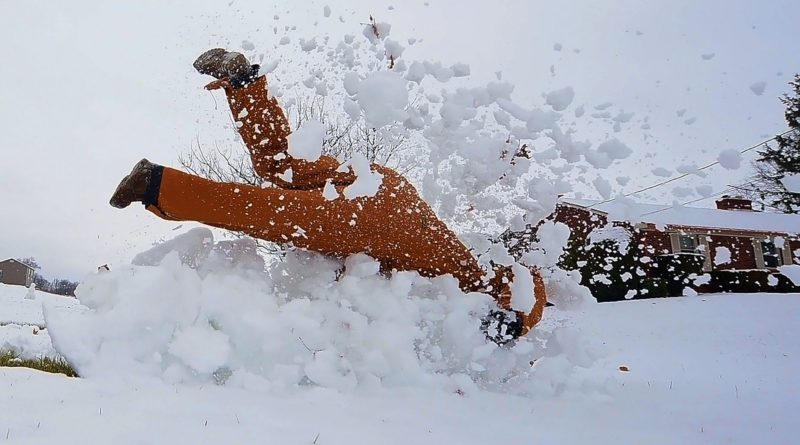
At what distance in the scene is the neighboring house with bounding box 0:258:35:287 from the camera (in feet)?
122

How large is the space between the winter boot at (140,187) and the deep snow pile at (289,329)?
0.65ft

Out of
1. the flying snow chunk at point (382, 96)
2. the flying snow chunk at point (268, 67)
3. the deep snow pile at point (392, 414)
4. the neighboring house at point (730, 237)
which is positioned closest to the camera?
the deep snow pile at point (392, 414)

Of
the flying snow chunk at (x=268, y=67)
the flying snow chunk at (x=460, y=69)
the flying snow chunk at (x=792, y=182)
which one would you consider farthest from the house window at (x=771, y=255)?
the flying snow chunk at (x=268, y=67)

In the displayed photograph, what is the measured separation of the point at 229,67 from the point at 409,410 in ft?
4.27

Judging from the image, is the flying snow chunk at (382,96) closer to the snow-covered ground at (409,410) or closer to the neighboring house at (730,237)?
the snow-covered ground at (409,410)

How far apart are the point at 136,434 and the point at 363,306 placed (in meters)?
0.87

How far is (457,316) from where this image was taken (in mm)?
1795

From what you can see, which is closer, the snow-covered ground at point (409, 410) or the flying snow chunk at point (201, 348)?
the snow-covered ground at point (409, 410)

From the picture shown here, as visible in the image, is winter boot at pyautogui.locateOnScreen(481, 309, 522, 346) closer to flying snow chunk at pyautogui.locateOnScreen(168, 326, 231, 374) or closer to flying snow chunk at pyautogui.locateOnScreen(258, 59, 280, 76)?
flying snow chunk at pyautogui.locateOnScreen(168, 326, 231, 374)

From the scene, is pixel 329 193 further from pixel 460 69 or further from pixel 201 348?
pixel 460 69

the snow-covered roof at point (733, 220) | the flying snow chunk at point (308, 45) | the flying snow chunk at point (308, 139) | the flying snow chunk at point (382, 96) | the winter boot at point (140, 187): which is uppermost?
the snow-covered roof at point (733, 220)

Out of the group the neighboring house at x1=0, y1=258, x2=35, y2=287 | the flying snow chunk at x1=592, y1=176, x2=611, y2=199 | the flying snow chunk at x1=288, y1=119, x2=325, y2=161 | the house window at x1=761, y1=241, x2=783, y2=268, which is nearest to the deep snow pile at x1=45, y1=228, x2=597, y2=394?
the flying snow chunk at x1=288, y1=119, x2=325, y2=161

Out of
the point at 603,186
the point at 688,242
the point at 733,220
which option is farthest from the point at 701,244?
the point at 603,186

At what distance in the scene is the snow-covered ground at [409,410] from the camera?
1000mm
